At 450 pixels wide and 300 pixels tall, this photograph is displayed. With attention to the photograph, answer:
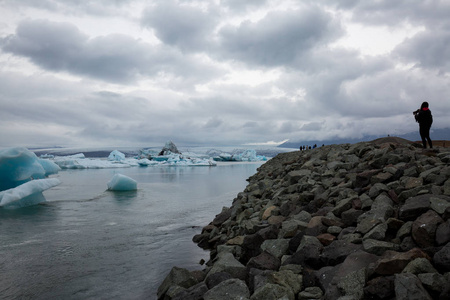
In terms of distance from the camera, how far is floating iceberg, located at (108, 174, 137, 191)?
1755 cm

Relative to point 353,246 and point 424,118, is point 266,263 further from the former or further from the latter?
A: point 424,118

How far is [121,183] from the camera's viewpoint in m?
17.7

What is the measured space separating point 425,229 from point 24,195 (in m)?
13.1

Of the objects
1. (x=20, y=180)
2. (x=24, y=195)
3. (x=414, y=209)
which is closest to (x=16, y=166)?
(x=20, y=180)

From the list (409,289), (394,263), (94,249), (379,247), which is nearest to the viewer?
(409,289)

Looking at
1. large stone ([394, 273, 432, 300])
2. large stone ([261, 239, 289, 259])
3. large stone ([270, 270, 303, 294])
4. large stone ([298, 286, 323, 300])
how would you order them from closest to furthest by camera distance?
large stone ([394, 273, 432, 300]) → large stone ([298, 286, 323, 300]) → large stone ([270, 270, 303, 294]) → large stone ([261, 239, 289, 259])

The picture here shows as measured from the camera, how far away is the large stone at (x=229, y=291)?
3.07 meters

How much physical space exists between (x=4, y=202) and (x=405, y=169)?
42.3 ft

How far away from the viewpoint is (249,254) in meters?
4.57

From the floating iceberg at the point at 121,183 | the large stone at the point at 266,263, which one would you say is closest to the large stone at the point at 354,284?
the large stone at the point at 266,263

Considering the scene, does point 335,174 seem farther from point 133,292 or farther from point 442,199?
point 133,292

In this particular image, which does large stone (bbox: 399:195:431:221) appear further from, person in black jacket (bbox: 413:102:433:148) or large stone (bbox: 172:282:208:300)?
person in black jacket (bbox: 413:102:433:148)

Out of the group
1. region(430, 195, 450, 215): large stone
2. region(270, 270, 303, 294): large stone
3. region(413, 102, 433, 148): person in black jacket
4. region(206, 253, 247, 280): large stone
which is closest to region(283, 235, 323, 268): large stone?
region(270, 270, 303, 294): large stone

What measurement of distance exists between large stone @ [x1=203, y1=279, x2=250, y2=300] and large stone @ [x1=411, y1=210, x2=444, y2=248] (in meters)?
1.79
